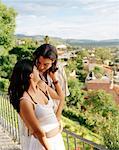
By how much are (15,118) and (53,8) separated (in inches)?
1475

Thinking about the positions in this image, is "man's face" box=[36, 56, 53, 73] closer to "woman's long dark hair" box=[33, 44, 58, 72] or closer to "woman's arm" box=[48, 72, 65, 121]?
"woman's long dark hair" box=[33, 44, 58, 72]

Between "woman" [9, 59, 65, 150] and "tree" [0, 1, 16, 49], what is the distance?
15.1 m

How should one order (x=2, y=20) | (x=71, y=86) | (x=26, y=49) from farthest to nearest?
(x=71, y=86) → (x=26, y=49) → (x=2, y=20)

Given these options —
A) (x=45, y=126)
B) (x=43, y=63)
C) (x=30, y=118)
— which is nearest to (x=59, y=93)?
(x=43, y=63)

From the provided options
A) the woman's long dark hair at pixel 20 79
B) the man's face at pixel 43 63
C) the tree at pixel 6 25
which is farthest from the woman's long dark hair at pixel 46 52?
the tree at pixel 6 25

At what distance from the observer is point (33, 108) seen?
6.42 ft

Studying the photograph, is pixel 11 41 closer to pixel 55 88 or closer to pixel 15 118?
pixel 15 118

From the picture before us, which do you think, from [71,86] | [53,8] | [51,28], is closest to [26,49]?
[51,28]

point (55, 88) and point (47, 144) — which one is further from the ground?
point (55, 88)

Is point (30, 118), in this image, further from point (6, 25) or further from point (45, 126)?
point (6, 25)

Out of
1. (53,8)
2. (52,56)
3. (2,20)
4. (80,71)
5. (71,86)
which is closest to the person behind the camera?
(52,56)

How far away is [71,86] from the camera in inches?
1241

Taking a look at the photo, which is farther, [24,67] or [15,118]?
[15,118]

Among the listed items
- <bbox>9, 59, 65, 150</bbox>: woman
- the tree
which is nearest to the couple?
<bbox>9, 59, 65, 150</bbox>: woman
